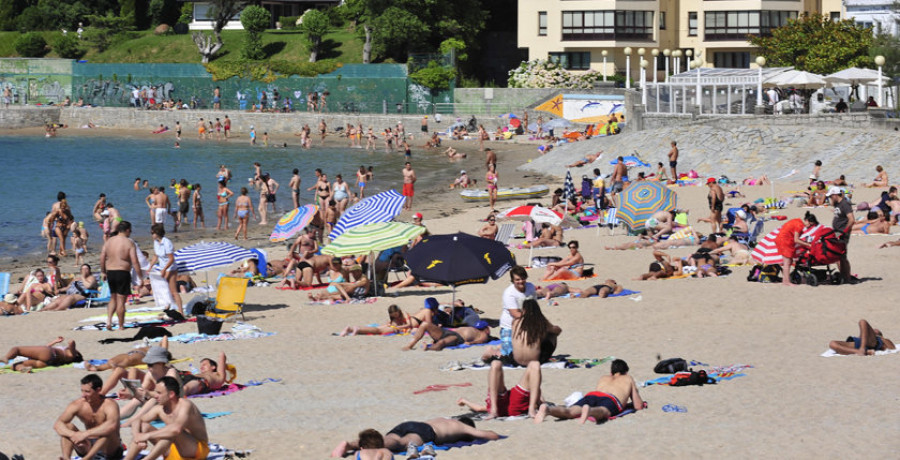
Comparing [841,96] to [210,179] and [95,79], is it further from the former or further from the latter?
[95,79]

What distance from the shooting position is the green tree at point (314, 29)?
62875 mm

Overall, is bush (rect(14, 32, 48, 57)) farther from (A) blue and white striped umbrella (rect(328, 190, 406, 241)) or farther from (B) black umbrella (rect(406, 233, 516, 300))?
(B) black umbrella (rect(406, 233, 516, 300))

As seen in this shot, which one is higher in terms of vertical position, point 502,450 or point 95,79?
point 95,79

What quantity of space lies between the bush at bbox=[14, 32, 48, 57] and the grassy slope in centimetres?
67

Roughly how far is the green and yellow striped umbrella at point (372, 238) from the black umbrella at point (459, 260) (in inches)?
72.6

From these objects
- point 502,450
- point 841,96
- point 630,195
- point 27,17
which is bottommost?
point 502,450

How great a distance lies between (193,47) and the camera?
6950 cm

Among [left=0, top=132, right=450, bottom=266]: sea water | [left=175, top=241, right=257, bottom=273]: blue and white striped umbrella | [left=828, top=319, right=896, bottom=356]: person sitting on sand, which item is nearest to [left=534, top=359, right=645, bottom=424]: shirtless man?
[left=828, top=319, right=896, bottom=356]: person sitting on sand

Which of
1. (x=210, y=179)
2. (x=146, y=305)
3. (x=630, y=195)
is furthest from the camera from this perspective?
(x=210, y=179)

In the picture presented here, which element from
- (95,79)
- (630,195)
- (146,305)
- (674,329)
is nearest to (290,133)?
(95,79)

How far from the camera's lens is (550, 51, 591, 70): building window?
57.6 m

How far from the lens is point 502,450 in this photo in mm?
10117

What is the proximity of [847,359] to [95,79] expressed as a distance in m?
60.8

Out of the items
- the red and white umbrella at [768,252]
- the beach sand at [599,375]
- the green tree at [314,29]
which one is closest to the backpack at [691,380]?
the beach sand at [599,375]
